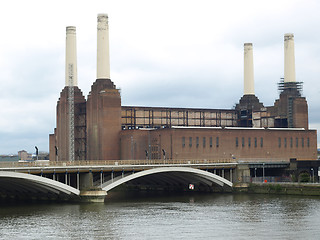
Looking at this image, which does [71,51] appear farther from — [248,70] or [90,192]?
[90,192]

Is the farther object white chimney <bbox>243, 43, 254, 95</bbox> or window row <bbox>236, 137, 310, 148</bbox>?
white chimney <bbox>243, 43, 254, 95</bbox>

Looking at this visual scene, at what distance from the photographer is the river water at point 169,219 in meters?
59.0

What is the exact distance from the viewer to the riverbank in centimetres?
9581

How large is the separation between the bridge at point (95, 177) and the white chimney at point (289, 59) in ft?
138

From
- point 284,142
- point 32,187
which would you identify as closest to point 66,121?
point 284,142

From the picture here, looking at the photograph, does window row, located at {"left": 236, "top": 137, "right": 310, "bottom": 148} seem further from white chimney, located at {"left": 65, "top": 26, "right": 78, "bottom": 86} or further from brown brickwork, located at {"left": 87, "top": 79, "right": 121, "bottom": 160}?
white chimney, located at {"left": 65, "top": 26, "right": 78, "bottom": 86}

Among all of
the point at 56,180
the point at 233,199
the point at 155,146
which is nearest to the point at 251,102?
the point at 155,146

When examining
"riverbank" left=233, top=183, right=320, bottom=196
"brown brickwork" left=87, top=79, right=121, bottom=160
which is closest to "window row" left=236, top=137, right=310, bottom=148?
"riverbank" left=233, top=183, right=320, bottom=196

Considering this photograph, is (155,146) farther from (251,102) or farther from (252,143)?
(251,102)

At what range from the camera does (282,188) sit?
101 metres

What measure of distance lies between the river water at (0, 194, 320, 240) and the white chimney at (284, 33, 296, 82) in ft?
190

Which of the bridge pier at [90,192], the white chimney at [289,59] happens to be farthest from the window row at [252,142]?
the bridge pier at [90,192]

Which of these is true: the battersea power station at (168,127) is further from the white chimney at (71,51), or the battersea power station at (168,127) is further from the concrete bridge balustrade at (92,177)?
the concrete bridge balustrade at (92,177)

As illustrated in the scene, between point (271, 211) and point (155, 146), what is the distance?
165 ft
